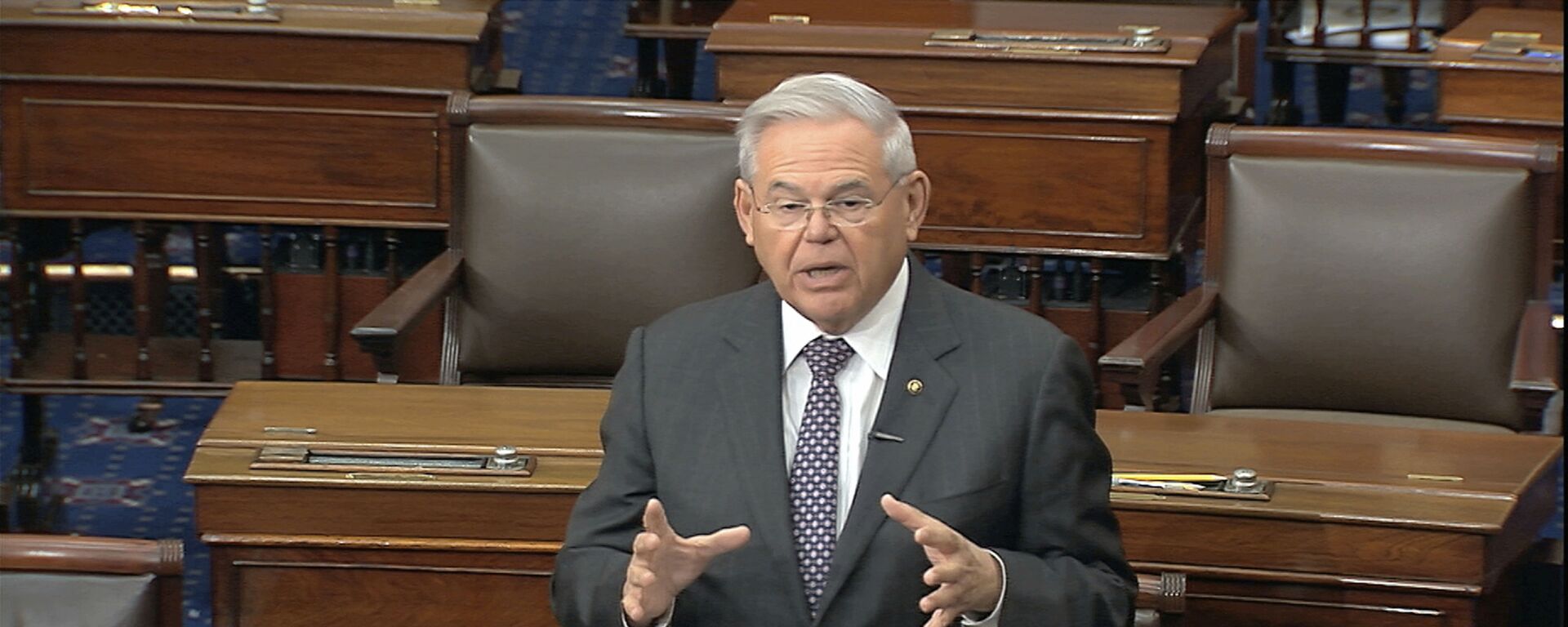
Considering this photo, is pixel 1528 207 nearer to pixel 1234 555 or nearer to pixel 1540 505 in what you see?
pixel 1540 505

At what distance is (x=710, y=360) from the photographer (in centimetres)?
225

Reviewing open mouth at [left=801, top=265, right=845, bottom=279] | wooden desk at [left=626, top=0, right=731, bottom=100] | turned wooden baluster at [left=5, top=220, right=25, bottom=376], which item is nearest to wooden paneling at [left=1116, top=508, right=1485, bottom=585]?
open mouth at [left=801, top=265, right=845, bottom=279]

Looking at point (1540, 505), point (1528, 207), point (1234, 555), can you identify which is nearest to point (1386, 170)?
point (1528, 207)

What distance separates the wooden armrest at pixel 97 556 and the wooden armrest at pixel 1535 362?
5.77 feet

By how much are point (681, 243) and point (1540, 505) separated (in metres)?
1.26

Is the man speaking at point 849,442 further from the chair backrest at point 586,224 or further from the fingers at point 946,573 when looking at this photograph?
the chair backrest at point 586,224

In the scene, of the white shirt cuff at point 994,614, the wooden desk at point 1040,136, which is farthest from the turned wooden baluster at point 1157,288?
the white shirt cuff at point 994,614

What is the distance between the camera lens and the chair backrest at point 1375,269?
322 centimetres

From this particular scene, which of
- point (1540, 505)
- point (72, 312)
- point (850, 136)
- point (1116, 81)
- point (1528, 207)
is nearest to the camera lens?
point (850, 136)

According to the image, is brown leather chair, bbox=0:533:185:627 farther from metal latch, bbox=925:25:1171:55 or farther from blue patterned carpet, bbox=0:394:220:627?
metal latch, bbox=925:25:1171:55

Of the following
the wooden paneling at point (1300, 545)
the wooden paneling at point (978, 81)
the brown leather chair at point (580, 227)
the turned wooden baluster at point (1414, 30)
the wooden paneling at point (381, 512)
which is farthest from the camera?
the turned wooden baluster at point (1414, 30)

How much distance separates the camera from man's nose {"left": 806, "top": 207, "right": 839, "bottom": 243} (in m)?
2.14

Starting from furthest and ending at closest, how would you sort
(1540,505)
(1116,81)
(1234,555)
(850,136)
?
(1116,81) → (1540,505) → (1234,555) → (850,136)

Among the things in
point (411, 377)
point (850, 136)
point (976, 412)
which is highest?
point (850, 136)
